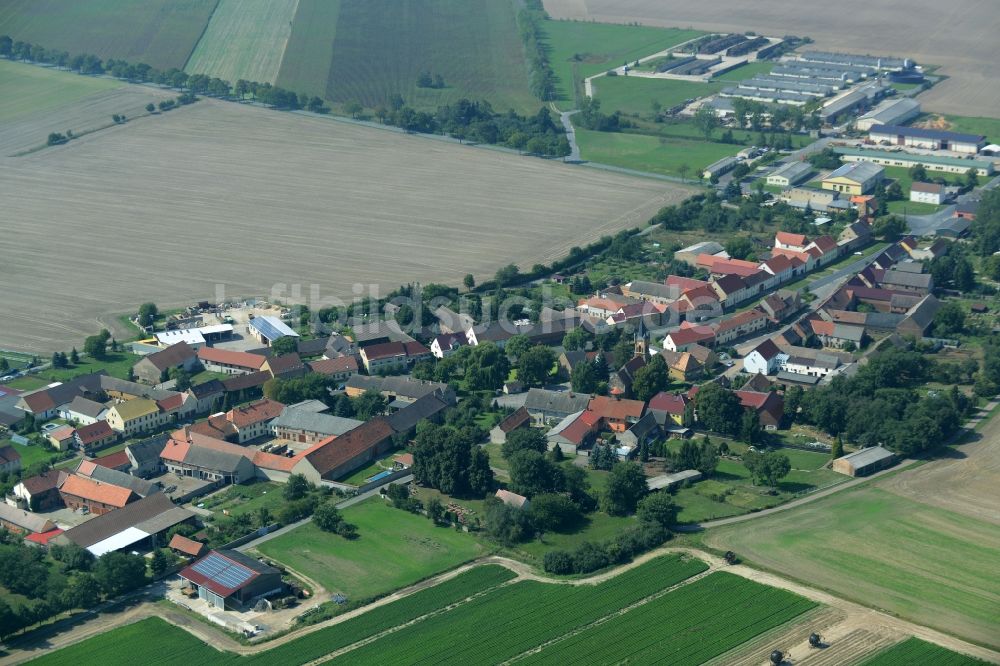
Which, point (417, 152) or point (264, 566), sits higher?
point (417, 152)

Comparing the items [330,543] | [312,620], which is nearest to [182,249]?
[330,543]

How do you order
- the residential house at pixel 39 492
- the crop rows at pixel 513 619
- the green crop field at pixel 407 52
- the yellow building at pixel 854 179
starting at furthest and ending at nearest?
1. the green crop field at pixel 407 52
2. the yellow building at pixel 854 179
3. the residential house at pixel 39 492
4. the crop rows at pixel 513 619

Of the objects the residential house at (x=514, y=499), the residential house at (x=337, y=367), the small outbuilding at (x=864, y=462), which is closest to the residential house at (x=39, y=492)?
the residential house at (x=337, y=367)

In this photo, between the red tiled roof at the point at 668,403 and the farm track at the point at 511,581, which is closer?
the farm track at the point at 511,581

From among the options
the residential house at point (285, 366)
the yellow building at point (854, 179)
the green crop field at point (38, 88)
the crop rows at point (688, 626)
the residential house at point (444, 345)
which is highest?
the green crop field at point (38, 88)

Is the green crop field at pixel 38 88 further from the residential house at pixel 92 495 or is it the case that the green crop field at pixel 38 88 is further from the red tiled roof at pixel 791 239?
the residential house at pixel 92 495

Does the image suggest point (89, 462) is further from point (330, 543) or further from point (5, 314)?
point (5, 314)
